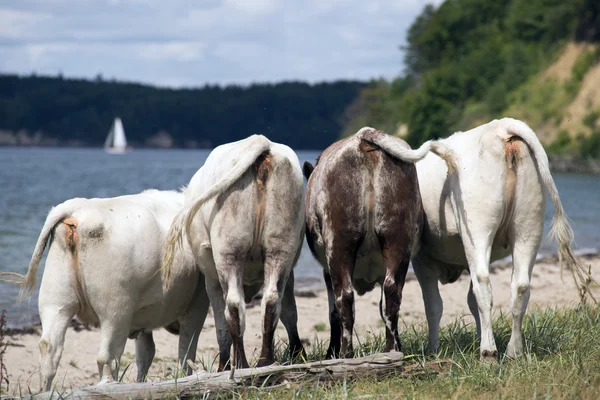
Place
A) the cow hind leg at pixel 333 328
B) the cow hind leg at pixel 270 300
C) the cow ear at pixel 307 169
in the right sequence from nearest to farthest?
the cow hind leg at pixel 270 300 → the cow hind leg at pixel 333 328 → the cow ear at pixel 307 169

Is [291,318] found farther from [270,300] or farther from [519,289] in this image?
[519,289]

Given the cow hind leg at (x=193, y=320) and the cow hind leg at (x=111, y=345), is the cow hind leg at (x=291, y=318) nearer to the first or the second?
the cow hind leg at (x=193, y=320)

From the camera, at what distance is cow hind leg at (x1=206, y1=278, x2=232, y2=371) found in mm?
6910

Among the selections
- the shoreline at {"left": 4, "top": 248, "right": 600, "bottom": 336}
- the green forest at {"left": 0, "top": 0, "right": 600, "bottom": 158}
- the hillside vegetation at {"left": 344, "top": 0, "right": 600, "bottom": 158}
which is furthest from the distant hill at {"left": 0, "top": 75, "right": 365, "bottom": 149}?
the shoreline at {"left": 4, "top": 248, "right": 600, "bottom": 336}

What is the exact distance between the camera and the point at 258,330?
12531 mm

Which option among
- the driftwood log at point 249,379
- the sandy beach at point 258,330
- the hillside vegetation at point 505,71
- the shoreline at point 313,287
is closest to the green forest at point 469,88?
the hillside vegetation at point 505,71

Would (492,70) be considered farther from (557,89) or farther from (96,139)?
(96,139)

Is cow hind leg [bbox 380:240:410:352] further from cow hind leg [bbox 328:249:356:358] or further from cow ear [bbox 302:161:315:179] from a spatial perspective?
cow ear [bbox 302:161:315:179]

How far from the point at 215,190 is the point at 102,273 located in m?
1.18

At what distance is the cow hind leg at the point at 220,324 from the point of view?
691 cm

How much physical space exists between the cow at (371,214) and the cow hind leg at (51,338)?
7.10ft

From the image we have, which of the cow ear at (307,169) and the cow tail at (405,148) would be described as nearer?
the cow tail at (405,148)

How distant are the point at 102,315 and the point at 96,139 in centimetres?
19526

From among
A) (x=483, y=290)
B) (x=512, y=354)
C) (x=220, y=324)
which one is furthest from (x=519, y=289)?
(x=220, y=324)
